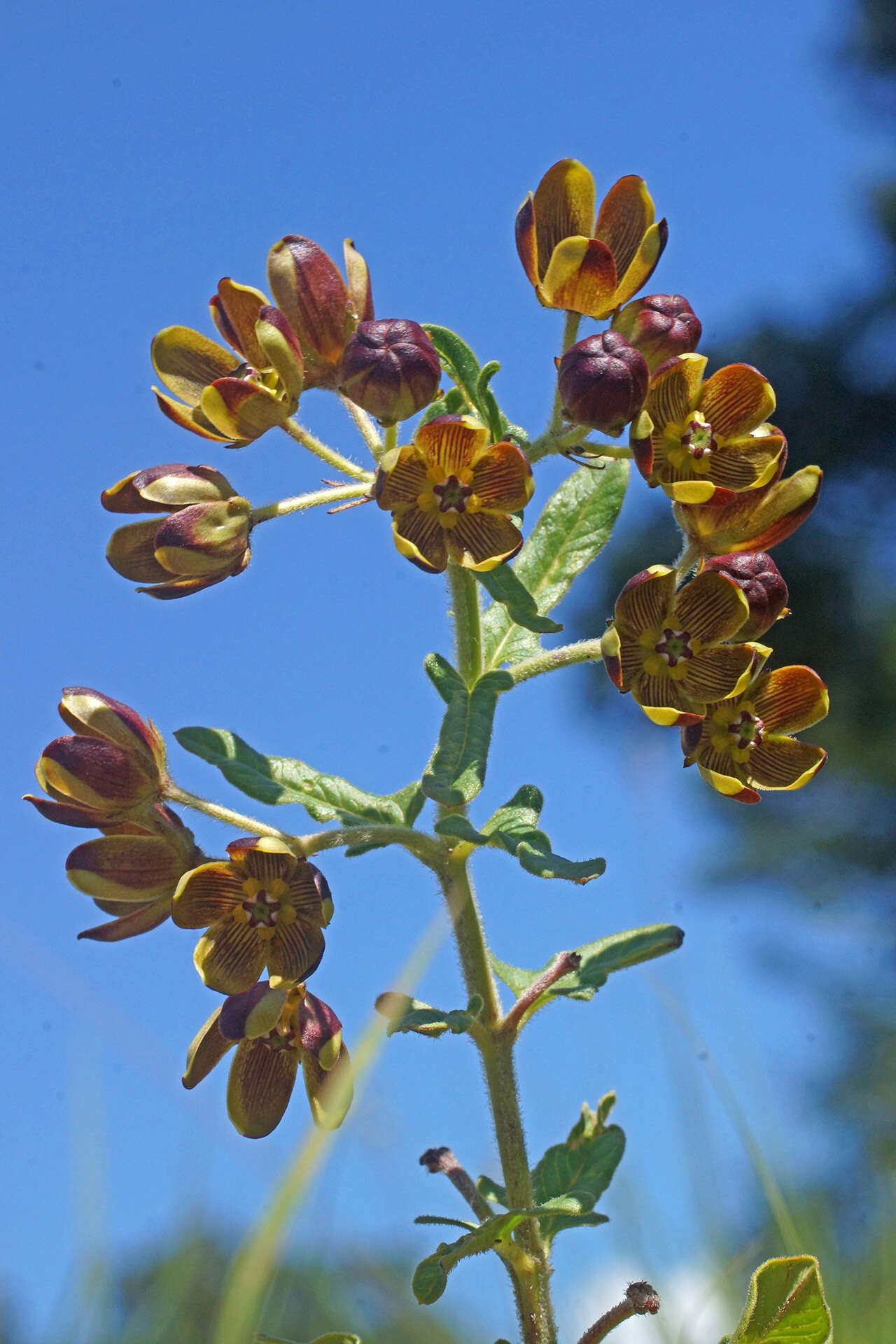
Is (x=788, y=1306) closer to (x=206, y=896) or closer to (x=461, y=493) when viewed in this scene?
(x=206, y=896)

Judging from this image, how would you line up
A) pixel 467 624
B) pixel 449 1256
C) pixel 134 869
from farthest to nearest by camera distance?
1. pixel 467 624
2. pixel 134 869
3. pixel 449 1256

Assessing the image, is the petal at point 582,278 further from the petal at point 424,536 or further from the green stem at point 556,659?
the green stem at point 556,659

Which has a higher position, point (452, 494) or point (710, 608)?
point (452, 494)

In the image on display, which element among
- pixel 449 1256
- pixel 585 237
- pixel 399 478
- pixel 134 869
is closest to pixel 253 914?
pixel 134 869

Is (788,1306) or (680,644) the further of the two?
(680,644)

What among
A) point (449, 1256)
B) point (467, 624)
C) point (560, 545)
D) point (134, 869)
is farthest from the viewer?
point (560, 545)

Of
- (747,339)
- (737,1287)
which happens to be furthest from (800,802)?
(737,1287)

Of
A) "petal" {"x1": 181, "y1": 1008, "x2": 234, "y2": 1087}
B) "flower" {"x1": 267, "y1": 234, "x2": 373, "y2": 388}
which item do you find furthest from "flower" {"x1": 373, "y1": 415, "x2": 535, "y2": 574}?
"petal" {"x1": 181, "y1": 1008, "x2": 234, "y2": 1087}
